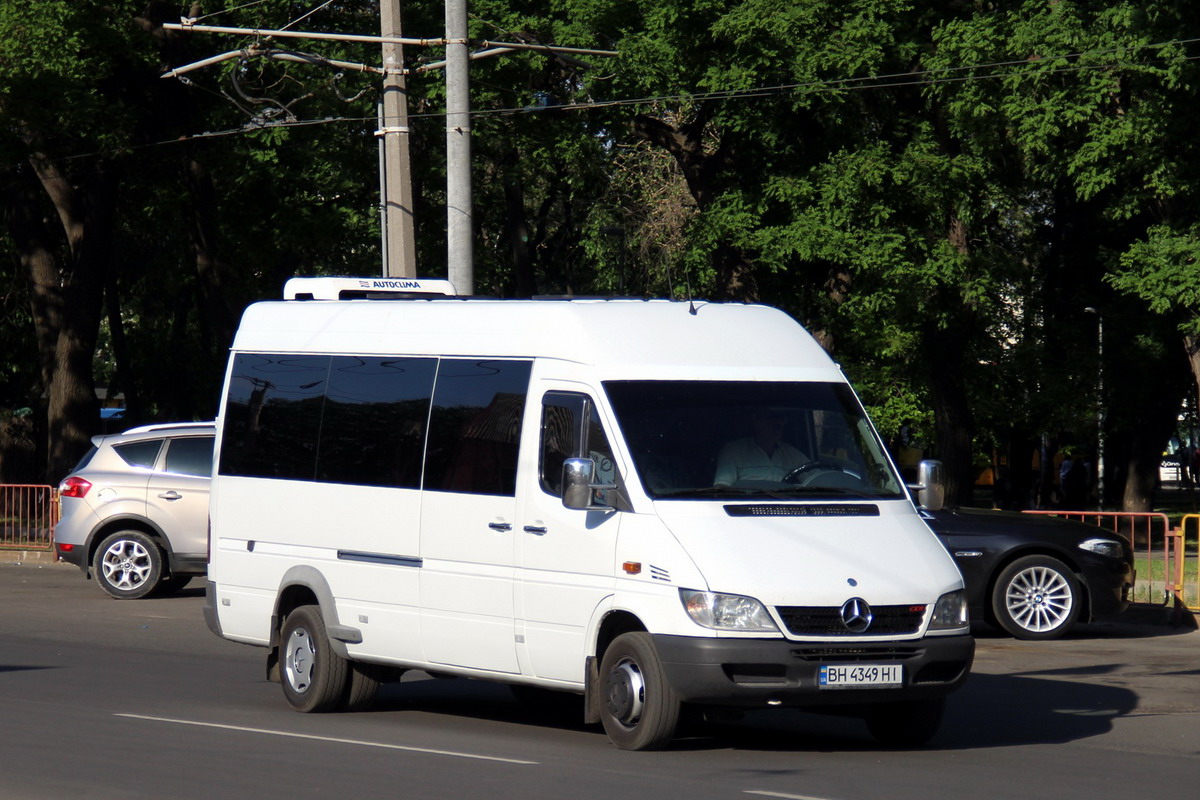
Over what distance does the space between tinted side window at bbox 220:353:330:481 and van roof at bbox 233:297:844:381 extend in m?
0.67

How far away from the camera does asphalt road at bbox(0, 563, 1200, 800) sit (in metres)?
8.41

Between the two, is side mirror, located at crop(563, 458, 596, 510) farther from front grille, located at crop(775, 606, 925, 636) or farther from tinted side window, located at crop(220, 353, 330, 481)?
tinted side window, located at crop(220, 353, 330, 481)

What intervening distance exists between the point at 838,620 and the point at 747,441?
121cm

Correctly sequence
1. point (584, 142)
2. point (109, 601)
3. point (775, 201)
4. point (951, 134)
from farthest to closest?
point (584, 142), point (775, 201), point (951, 134), point (109, 601)

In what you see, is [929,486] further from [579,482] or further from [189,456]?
[189,456]

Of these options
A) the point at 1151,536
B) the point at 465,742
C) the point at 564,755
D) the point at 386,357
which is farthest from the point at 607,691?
the point at 1151,536

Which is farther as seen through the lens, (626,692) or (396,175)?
(396,175)

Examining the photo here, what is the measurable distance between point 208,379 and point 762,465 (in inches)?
1488

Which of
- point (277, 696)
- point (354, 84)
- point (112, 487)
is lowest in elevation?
point (277, 696)

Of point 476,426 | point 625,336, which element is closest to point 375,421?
point 476,426

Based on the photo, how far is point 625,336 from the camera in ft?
32.8

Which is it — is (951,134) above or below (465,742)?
above

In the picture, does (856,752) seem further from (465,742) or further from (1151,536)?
(1151,536)

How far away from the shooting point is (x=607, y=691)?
30.9 feet
